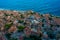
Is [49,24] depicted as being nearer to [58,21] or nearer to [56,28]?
[56,28]

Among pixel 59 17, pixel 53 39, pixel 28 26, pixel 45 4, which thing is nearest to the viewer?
pixel 53 39

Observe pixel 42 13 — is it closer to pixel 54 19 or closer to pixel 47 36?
pixel 54 19

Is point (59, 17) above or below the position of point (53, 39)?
above

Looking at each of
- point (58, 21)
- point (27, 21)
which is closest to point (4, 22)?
point (27, 21)

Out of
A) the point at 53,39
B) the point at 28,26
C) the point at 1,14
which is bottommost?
the point at 53,39

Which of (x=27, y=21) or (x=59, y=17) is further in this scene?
(x=59, y=17)

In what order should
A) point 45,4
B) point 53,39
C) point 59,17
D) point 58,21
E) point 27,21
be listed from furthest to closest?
point 45,4 → point 59,17 → point 58,21 → point 27,21 → point 53,39
